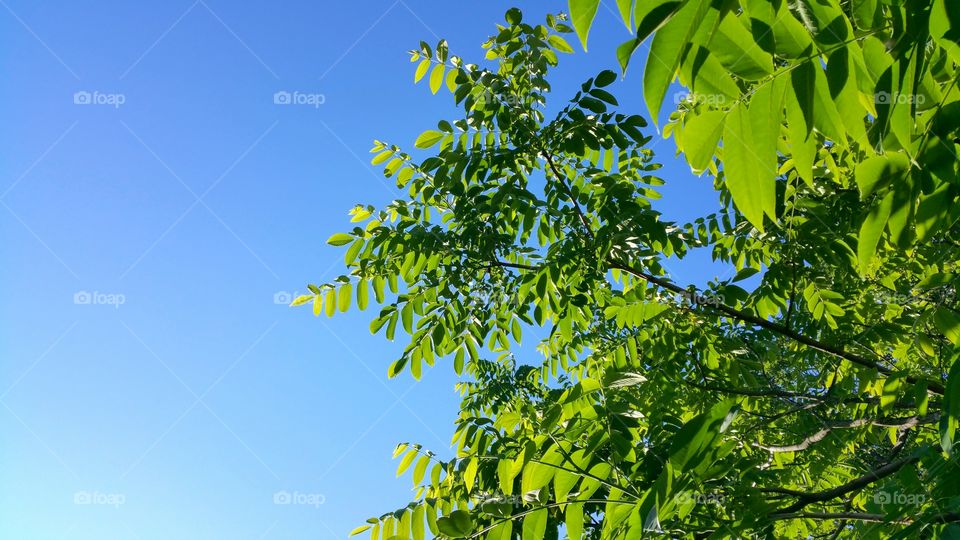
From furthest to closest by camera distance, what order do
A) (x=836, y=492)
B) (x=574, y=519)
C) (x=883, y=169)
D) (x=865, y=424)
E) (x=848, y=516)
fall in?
(x=865, y=424) < (x=836, y=492) < (x=848, y=516) < (x=574, y=519) < (x=883, y=169)

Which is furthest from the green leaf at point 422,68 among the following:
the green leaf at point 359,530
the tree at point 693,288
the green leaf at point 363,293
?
the green leaf at point 359,530

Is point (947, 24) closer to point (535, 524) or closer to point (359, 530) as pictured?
point (535, 524)

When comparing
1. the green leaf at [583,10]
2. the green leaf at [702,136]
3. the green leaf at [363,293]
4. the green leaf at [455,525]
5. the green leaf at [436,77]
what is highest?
the green leaf at [436,77]

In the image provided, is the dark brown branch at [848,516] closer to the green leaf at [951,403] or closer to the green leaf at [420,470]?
the green leaf at [951,403]

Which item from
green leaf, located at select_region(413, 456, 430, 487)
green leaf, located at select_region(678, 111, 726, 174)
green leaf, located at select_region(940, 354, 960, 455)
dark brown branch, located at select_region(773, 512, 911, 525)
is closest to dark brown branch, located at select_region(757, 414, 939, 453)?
dark brown branch, located at select_region(773, 512, 911, 525)

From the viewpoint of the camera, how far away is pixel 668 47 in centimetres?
116

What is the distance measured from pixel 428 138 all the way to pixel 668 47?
2.99 metres

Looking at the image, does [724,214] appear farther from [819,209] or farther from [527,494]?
[527,494]

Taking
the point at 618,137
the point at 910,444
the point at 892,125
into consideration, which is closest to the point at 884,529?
the point at 892,125

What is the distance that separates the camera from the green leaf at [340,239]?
13.3ft
